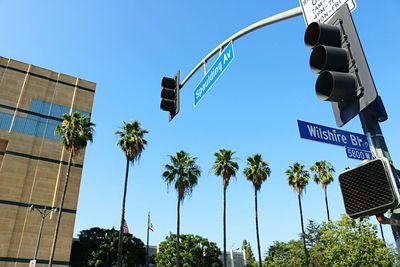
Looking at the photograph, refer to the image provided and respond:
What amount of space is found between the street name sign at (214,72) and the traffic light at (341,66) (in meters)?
3.10

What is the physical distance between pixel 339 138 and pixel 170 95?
4897 mm

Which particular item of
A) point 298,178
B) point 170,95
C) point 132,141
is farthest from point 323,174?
point 170,95

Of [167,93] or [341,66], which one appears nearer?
[341,66]

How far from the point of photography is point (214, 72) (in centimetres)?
736

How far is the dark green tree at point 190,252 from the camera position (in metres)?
43.8

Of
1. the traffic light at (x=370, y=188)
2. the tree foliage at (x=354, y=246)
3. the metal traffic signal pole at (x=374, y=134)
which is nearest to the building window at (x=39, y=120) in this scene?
the tree foliage at (x=354, y=246)

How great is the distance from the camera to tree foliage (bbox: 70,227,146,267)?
42188 millimetres

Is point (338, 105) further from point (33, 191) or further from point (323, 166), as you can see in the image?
point (323, 166)

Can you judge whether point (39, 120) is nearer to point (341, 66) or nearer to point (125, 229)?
point (125, 229)

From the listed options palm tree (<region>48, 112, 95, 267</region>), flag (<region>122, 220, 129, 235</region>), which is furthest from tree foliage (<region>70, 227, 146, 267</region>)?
flag (<region>122, 220, 129, 235</region>)

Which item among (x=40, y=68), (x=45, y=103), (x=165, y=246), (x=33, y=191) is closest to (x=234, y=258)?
(x=165, y=246)

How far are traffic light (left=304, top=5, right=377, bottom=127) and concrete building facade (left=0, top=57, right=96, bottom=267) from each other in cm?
4282

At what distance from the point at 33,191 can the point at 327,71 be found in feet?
156

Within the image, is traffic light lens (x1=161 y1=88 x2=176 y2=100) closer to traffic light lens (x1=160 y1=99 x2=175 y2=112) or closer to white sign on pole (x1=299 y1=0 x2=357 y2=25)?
traffic light lens (x1=160 y1=99 x2=175 y2=112)
